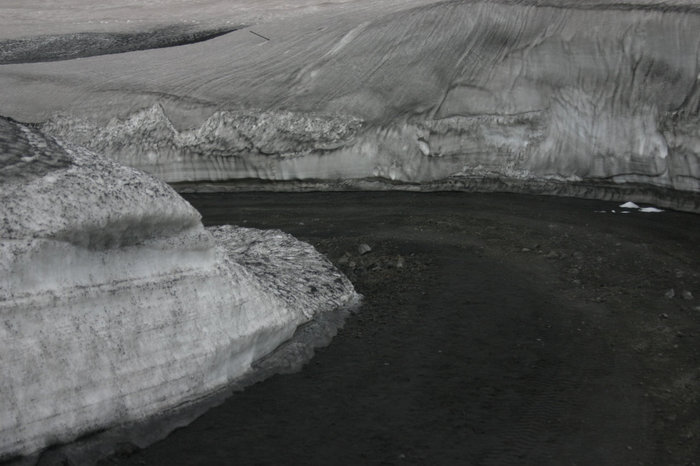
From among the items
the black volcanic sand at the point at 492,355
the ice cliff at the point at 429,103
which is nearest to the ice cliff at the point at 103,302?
the black volcanic sand at the point at 492,355

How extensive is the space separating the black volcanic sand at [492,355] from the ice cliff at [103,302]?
20cm

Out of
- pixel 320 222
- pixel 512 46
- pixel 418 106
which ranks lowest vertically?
pixel 320 222

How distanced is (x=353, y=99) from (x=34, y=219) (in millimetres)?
3589

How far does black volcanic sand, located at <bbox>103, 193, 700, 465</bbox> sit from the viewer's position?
10.1ft

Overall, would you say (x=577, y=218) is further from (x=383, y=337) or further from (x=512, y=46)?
(x=383, y=337)

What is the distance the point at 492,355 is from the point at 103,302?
1.58 m

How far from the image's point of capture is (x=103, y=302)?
3152mm

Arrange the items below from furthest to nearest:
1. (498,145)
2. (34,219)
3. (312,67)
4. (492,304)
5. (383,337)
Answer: (312,67) → (498,145) → (492,304) → (383,337) → (34,219)

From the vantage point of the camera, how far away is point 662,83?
5496 mm

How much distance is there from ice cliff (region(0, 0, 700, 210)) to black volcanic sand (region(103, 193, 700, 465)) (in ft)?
1.74

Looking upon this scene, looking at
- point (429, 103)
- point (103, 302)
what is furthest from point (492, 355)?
point (429, 103)

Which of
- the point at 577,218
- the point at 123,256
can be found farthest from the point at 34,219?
the point at 577,218

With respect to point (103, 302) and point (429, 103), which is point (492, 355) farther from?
point (429, 103)

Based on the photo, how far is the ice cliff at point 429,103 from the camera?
5547mm
